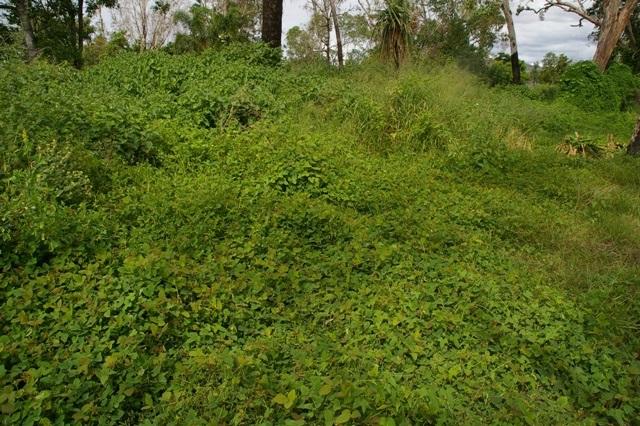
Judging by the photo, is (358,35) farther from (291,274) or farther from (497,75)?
(291,274)

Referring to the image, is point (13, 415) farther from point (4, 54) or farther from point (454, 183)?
point (4, 54)

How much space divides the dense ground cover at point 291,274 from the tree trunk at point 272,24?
169 inches

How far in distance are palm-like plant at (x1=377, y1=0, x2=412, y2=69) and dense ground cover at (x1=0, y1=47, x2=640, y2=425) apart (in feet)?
15.0

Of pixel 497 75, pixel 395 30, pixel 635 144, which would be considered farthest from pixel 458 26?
pixel 635 144

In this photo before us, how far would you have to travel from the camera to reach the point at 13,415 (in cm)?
200

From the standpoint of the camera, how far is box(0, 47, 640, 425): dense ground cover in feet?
7.63

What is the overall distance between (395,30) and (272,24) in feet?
9.11

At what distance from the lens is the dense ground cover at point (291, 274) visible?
233 cm

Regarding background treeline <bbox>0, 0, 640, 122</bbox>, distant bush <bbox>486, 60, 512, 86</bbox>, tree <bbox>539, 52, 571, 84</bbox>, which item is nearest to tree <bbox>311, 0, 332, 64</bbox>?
background treeline <bbox>0, 0, 640, 122</bbox>

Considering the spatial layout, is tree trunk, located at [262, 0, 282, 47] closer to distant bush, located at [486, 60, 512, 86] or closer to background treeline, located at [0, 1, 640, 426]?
background treeline, located at [0, 1, 640, 426]

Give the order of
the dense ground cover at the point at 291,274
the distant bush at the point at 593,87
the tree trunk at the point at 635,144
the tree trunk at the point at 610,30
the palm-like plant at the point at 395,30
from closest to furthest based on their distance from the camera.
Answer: the dense ground cover at the point at 291,274, the tree trunk at the point at 635,144, the palm-like plant at the point at 395,30, the distant bush at the point at 593,87, the tree trunk at the point at 610,30

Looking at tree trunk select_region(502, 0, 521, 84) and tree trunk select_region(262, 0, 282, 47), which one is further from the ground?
tree trunk select_region(502, 0, 521, 84)

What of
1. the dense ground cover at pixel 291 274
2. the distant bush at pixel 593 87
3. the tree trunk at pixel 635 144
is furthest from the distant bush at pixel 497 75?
the dense ground cover at pixel 291 274

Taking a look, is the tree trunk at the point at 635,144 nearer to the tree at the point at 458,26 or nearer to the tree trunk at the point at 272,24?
the tree trunk at the point at 272,24
